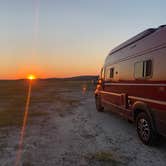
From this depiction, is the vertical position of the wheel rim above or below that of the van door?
below

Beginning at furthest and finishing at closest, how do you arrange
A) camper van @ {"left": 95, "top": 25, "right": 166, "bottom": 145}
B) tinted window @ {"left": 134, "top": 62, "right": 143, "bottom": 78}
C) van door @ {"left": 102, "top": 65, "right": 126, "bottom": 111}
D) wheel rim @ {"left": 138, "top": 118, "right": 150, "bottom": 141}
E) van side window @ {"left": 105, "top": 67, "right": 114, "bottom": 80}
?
1. van side window @ {"left": 105, "top": 67, "right": 114, "bottom": 80}
2. van door @ {"left": 102, "top": 65, "right": 126, "bottom": 111}
3. tinted window @ {"left": 134, "top": 62, "right": 143, "bottom": 78}
4. wheel rim @ {"left": 138, "top": 118, "right": 150, "bottom": 141}
5. camper van @ {"left": 95, "top": 25, "right": 166, "bottom": 145}

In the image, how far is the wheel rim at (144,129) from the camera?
536 centimetres

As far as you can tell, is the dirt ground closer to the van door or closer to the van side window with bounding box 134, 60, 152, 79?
the van door

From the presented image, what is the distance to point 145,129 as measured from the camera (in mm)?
5461

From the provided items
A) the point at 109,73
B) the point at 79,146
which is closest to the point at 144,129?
the point at 79,146

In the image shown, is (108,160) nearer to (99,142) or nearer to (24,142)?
(99,142)

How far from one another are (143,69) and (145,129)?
1.44 m

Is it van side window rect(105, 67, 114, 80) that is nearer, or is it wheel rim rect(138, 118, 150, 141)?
wheel rim rect(138, 118, 150, 141)

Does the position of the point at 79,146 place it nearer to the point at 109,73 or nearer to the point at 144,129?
the point at 144,129

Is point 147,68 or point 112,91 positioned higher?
point 147,68

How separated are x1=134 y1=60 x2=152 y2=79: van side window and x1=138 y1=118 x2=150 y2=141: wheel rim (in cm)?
108

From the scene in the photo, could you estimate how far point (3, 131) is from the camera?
704 cm

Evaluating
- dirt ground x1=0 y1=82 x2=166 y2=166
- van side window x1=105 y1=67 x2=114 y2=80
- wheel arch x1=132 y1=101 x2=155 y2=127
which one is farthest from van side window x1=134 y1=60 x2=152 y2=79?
van side window x1=105 y1=67 x2=114 y2=80

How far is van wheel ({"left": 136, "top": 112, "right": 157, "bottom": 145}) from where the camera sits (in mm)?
5152
